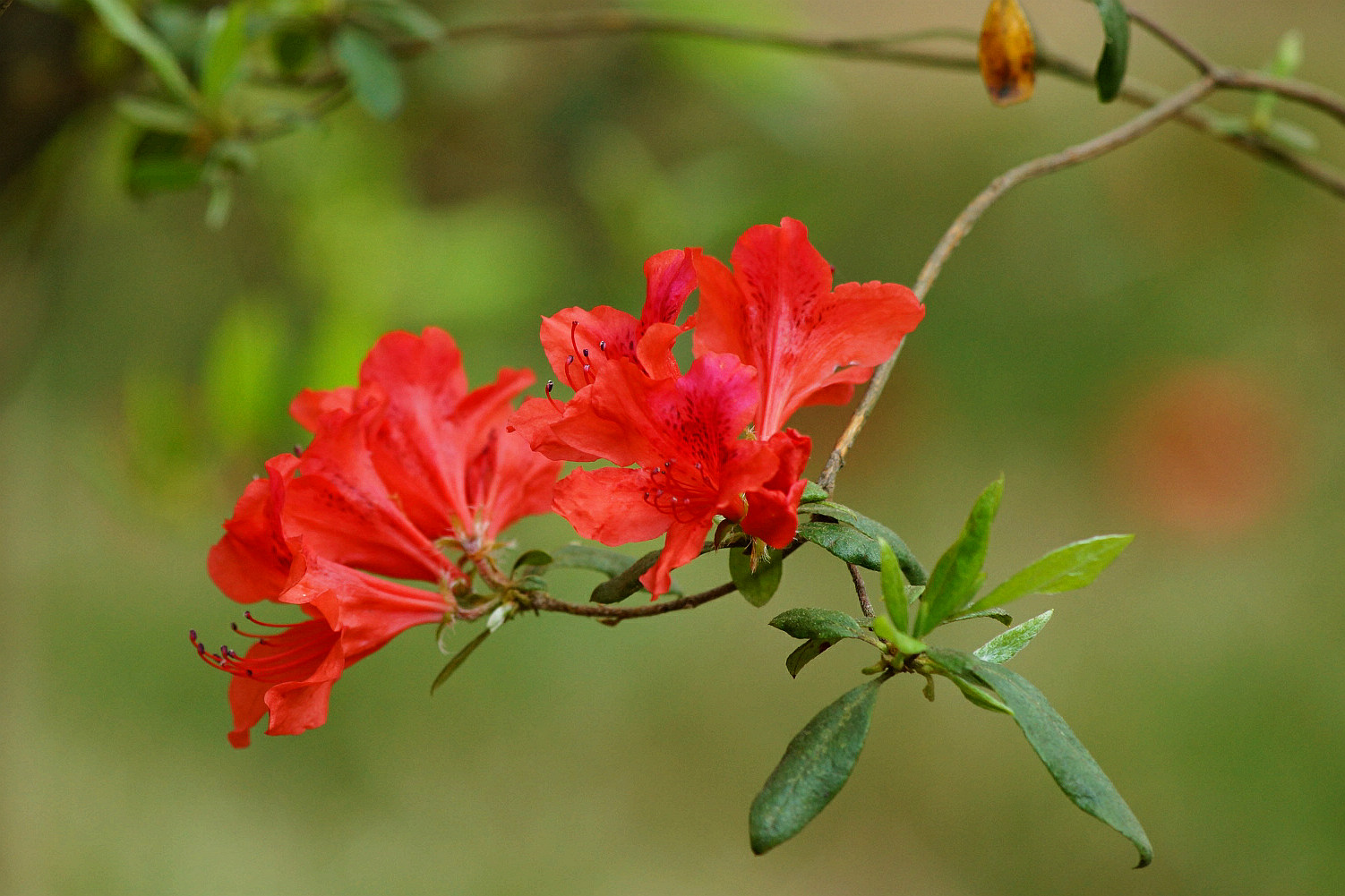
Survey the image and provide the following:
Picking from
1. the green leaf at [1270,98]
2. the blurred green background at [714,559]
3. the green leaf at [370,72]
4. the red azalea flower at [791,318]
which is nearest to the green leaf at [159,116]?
the green leaf at [370,72]

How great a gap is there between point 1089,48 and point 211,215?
225 cm

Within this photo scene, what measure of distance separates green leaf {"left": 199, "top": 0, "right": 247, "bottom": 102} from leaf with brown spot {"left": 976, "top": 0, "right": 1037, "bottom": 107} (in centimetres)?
50

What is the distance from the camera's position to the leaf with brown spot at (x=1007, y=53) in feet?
1.95

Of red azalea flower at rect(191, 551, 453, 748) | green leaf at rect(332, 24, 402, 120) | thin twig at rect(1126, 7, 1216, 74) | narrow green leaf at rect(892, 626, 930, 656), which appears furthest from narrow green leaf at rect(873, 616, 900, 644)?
green leaf at rect(332, 24, 402, 120)

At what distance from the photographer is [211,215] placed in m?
0.80

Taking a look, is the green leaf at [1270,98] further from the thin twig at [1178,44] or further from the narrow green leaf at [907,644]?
the narrow green leaf at [907,644]

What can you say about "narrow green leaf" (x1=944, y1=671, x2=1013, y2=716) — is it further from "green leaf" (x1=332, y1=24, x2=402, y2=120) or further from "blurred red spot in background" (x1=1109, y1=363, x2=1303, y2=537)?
"blurred red spot in background" (x1=1109, y1=363, x2=1303, y2=537)

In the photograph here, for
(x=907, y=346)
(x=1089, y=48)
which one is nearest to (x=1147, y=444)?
(x=907, y=346)

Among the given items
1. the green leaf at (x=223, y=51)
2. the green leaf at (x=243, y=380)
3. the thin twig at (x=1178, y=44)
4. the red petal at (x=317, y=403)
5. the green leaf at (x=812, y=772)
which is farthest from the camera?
the green leaf at (x=243, y=380)

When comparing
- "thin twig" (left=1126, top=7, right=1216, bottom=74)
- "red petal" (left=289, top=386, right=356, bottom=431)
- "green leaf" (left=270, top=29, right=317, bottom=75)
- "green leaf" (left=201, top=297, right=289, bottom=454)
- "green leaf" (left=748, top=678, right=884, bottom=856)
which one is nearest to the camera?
"green leaf" (left=748, top=678, right=884, bottom=856)

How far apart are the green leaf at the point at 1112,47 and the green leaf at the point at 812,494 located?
29 cm

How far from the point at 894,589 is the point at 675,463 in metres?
0.10

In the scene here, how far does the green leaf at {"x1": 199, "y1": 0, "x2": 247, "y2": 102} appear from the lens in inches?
29.7

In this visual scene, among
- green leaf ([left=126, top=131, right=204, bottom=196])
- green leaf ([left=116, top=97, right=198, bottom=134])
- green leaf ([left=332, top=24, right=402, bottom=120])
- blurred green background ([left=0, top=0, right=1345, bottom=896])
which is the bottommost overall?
blurred green background ([left=0, top=0, right=1345, bottom=896])
